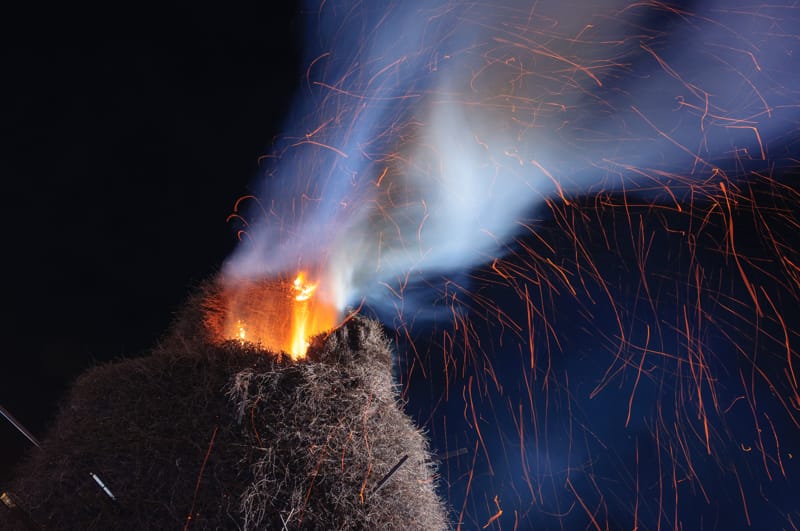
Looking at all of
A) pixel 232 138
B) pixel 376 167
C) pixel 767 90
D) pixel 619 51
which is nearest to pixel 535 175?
pixel 619 51

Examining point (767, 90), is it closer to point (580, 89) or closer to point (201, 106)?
point (580, 89)

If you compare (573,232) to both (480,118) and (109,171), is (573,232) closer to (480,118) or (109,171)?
(480,118)

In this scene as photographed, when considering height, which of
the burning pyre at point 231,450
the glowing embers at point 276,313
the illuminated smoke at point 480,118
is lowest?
the burning pyre at point 231,450

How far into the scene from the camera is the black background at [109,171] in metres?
5.94

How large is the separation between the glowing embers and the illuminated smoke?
0.67 ft

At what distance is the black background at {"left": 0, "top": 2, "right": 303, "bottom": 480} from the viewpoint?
5941mm

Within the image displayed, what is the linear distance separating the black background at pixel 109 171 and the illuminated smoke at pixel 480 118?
0.68 metres

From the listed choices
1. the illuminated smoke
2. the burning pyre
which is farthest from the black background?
the burning pyre

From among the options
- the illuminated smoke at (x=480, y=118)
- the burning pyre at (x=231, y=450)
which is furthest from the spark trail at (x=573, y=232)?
the burning pyre at (x=231, y=450)

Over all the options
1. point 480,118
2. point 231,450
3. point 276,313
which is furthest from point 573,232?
point 231,450

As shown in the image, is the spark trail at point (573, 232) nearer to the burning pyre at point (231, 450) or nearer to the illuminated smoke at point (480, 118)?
the illuminated smoke at point (480, 118)

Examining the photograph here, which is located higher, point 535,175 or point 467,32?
point 467,32

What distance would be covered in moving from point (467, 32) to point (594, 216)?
11.1 feet

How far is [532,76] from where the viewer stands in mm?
6551
